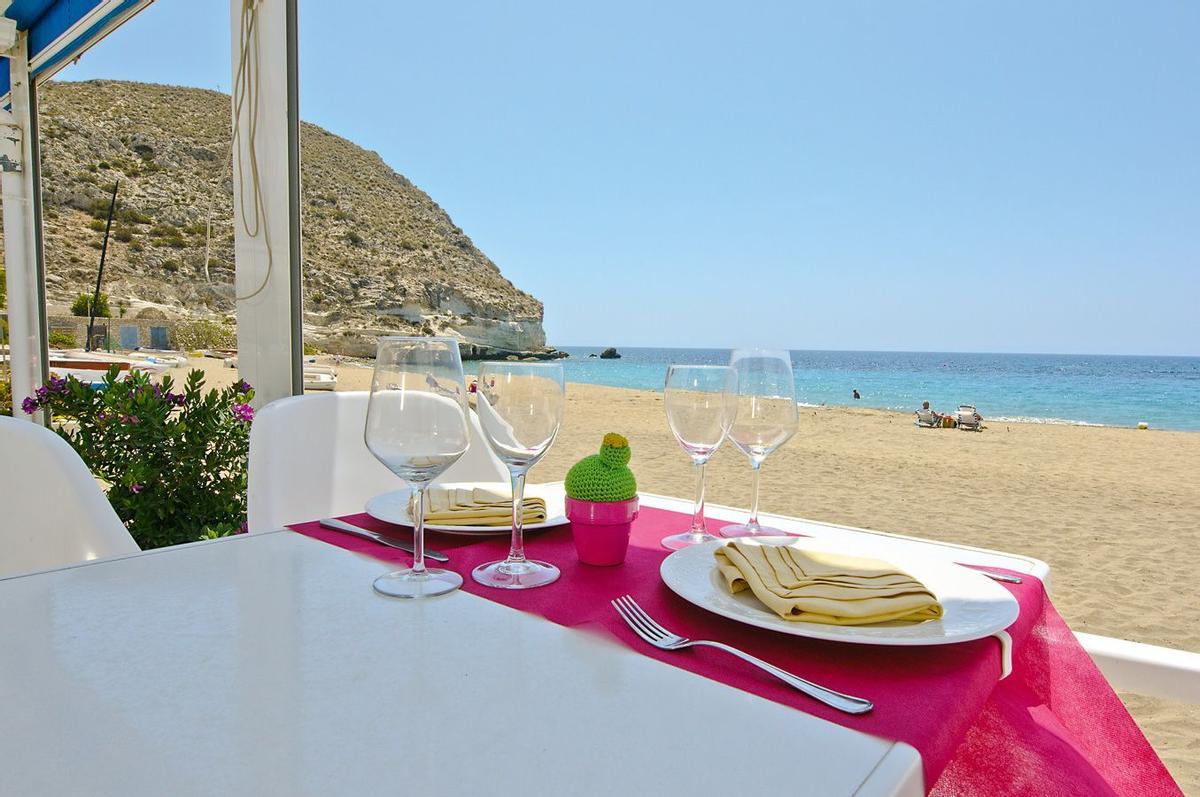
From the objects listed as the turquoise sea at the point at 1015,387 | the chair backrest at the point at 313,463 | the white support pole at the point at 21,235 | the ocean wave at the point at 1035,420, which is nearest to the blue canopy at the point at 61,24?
the white support pole at the point at 21,235

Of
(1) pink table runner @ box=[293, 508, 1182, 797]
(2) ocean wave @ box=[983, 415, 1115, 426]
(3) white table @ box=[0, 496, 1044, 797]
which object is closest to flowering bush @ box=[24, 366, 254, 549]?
(1) pink table runner @ box=[293, 508, 1182, 797]

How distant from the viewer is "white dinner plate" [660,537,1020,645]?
482 millimetres

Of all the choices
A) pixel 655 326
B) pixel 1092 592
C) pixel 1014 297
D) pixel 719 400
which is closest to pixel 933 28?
pixel 1014 297

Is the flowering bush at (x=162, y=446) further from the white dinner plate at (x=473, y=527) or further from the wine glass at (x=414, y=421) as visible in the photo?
the wine glass at (x=414, y=421)

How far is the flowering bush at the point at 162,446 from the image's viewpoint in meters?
2.00

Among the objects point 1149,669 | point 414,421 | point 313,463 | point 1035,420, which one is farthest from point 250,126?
point 1035,420

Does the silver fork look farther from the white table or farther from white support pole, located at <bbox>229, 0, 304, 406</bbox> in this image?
white support pole, located at <bbox>229, 0, 304, 406</bbox>

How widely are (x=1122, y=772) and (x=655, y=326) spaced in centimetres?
3257

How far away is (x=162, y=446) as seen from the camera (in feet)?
6.74

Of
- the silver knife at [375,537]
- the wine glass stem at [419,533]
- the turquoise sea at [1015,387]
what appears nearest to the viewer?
the wine glass stem at [419,533]

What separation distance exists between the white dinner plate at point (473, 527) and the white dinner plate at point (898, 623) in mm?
219

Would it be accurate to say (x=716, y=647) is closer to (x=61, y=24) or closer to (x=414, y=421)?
(x=414, y=421)

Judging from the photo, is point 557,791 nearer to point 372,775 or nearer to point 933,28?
point 372,775

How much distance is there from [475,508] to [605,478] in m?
0.25
